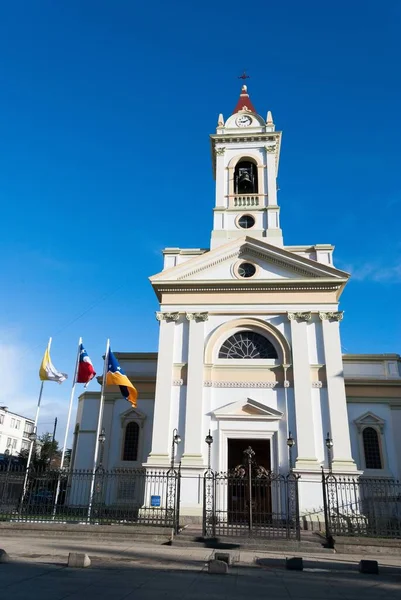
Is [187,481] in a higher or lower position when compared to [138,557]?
higher

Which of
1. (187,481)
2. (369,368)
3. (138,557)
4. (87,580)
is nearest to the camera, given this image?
(87,580)

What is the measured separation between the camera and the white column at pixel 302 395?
19469 mm

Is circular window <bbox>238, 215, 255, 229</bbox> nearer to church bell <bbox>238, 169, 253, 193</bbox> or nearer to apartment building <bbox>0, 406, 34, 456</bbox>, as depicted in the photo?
church bell <bbox>238, 169, 253, 193</bbox>

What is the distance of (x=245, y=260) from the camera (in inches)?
952

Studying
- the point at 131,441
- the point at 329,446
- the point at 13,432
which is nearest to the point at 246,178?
the point at 329,446

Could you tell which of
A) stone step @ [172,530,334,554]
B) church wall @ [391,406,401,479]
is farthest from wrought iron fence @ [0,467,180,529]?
church wall @ [391,406,401,479]

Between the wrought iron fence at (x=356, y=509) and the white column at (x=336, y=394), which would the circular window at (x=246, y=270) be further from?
the wrought iron fence at (x=356, y=509)

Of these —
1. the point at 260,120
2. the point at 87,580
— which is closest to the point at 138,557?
the point at 87,580

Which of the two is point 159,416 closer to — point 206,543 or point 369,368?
point 206,543

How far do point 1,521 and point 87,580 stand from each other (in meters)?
9.43

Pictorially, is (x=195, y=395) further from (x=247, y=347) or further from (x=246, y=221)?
(x=246, y=221)

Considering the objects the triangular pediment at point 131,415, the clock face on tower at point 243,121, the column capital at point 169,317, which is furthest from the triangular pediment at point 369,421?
the clock face on tower at point 243,121

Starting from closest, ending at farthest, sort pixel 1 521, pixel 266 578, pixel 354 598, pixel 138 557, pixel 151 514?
pixel 354 598 < pixel 266 578 < pixel 138 557 < pixel 1 521 < pixel 151 514

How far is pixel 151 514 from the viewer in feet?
59.6
